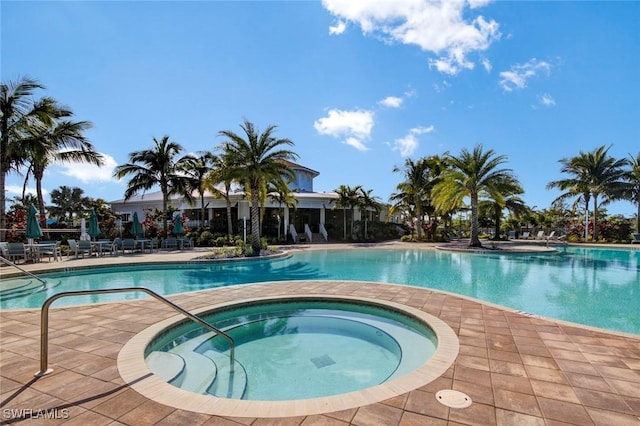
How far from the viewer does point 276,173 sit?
1627 centimetres

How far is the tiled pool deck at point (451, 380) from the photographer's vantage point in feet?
8.84

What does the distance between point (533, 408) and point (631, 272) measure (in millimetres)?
14017

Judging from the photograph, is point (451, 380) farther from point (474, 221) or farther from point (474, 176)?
point (474, 221)

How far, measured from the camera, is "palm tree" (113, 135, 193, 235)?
72.6 feet

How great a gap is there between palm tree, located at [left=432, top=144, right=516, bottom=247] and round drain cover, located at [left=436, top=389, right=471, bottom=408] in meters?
19.4

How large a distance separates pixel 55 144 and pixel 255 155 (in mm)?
11075

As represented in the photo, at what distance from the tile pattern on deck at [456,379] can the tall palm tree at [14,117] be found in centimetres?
1326

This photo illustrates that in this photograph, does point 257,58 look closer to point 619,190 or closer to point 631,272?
point 631,272

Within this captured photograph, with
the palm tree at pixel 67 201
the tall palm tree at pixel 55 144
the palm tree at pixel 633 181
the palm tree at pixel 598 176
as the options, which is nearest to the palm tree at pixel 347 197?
the tall palm tree at pixel 55 144

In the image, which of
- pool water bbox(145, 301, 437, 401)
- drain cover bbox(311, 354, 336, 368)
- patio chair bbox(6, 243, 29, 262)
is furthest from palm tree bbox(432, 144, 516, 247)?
patio chair bbox(6, 243, 29, 262)

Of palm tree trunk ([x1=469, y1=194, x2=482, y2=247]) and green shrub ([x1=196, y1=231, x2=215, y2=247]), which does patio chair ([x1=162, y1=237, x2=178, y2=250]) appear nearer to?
green shrub ([x1=196, y1=231, x2=215, y2=247])

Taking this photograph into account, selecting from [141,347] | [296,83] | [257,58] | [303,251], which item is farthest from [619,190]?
[141,347]

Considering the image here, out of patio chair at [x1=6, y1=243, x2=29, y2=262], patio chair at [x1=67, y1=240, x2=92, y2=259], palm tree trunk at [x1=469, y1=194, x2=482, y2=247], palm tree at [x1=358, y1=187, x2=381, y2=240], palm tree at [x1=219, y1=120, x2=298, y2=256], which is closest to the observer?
patio chair at [x1=6, y1=243, x2=29, y2=262]

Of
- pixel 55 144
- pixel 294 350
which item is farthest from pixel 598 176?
pixel 55 144
